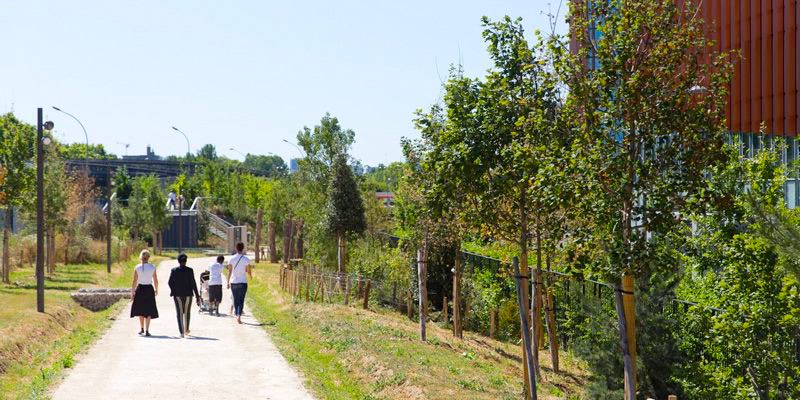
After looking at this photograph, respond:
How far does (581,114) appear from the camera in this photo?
895cm

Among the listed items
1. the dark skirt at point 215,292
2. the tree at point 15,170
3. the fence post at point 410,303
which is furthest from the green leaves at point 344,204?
the tree at point 15,170

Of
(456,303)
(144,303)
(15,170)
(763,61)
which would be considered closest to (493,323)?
(456,303)

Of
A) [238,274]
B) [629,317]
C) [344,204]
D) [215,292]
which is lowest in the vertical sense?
[215,292]

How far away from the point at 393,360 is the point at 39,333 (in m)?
7.38

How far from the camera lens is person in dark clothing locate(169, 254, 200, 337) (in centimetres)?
1836

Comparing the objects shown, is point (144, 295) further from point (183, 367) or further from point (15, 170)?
point (15, 170)

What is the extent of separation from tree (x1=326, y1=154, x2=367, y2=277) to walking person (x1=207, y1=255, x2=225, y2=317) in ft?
29.4

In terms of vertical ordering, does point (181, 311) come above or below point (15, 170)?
below

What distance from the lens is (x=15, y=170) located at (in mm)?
30484

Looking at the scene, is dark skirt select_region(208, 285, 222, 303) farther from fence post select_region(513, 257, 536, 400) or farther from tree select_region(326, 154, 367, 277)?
fence post select_region(513, 257, 536, 400)

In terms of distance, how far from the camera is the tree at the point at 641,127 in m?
8.42

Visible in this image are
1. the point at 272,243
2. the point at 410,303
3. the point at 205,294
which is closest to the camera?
the point at 205,294

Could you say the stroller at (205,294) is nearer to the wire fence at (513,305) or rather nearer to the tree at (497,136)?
the wire fence at (513,305)

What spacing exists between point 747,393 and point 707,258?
183cm
